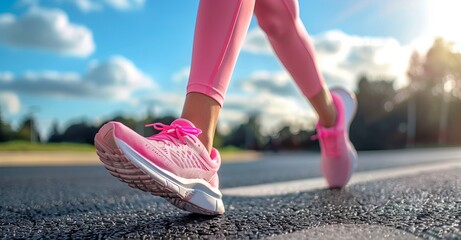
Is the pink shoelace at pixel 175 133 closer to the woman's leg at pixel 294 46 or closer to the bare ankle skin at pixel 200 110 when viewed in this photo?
the bare ankle skin at pixel 200 110

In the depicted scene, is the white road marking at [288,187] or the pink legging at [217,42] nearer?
the pink legging at [217,42]

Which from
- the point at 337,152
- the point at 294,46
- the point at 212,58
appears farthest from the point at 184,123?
the point at 337,152

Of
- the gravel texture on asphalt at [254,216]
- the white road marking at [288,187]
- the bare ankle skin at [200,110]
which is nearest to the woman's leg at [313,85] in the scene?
the white road marking at [288,187]

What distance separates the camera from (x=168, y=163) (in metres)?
0.82

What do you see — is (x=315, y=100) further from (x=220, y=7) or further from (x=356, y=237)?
(x=356, y=237)

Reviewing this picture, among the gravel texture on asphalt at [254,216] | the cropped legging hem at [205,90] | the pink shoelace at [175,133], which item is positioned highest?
the cropped legging hem at [205,90]

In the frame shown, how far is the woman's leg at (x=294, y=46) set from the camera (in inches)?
43.9

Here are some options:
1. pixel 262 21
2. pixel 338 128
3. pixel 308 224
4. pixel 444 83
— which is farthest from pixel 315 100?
pixel 444 83

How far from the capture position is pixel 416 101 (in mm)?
26391

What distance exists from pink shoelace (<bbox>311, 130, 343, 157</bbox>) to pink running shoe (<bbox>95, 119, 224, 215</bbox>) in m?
0.57

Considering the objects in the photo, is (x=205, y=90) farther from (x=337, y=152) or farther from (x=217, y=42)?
(x=337, y=152)

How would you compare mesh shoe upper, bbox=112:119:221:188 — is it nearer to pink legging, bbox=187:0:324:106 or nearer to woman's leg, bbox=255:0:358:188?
pink legging, bbox=187:0:324:106

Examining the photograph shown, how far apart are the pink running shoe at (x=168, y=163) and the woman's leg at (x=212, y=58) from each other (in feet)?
0.12

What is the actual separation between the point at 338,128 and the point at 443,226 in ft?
2.37
